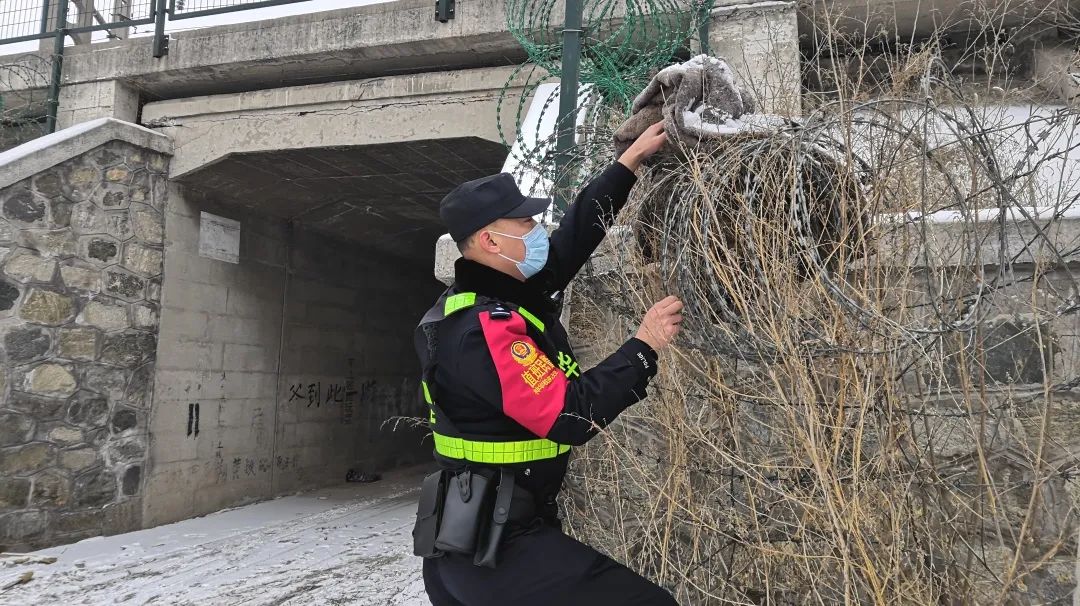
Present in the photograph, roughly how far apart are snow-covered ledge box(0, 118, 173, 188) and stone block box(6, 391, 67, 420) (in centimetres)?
151

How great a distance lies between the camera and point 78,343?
5.82m

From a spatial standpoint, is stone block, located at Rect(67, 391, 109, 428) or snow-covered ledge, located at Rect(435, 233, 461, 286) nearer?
snow-covered ledge, located at Rect(435, 233, 461, 286)

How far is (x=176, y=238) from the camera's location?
21.9 feet

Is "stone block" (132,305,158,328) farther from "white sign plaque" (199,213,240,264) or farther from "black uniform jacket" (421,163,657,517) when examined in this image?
"black uniform jacket" (421,163,657,517)

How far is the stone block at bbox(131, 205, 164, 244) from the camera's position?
20.7ft

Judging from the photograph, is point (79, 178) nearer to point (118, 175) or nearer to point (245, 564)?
point (118, 175)

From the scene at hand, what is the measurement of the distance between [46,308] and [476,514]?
5107 millimetres

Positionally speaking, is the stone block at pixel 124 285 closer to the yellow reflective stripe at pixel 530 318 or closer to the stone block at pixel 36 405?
the stone block at pixel 36 405

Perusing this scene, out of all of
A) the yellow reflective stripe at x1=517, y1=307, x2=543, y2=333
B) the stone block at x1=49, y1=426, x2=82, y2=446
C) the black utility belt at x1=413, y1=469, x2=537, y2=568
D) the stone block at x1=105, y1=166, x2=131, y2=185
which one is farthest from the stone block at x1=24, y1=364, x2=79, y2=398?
the yellow reflective stripe at x1=517, y1=307, x2=543, y2=333

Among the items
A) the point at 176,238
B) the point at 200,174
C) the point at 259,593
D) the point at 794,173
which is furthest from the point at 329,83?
the point at 794,173

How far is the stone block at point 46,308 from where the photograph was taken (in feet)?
18.1

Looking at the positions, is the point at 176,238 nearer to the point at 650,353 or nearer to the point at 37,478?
the point at 37,478

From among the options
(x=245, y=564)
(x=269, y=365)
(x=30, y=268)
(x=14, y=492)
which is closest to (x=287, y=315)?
(x=269, y=365)

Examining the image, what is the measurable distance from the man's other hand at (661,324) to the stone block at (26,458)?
533 centimetres
